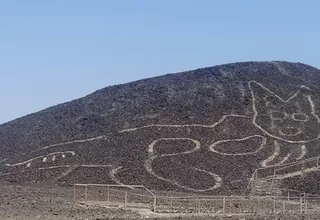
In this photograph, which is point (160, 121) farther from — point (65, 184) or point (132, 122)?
point (65, 184)

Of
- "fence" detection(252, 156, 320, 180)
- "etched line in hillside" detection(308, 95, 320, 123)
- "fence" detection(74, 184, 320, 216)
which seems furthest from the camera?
"etched line in hillside" detection(308, 95, 320, 123)

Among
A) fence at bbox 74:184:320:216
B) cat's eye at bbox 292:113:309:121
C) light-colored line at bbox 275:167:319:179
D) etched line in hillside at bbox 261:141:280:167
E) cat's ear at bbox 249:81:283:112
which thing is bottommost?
fence at bbox 74:184:320:216

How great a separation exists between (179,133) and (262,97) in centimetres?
1179

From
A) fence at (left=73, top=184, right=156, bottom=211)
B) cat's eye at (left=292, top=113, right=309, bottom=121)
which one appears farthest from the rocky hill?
fence at (left=73, top=184, right=156, bottom=211)

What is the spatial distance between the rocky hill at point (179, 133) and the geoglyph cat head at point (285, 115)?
97 mm

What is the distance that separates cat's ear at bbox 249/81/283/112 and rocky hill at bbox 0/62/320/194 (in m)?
0.10

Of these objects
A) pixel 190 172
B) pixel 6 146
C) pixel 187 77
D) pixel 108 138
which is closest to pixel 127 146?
pixel 108 138

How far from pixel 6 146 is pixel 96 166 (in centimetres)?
1149

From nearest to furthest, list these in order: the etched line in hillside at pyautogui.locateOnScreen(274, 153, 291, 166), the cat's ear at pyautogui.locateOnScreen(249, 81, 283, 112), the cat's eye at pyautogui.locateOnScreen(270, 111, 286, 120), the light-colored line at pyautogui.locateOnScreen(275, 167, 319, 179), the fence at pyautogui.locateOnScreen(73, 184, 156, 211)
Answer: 1. the fence at pyautogui.locateOnScreen(73, 184, 156, 211)
2. the light-colored line at pyautogui.locateOnScreen(275, 167, 319, 179)
3. the etched line in hillside at pyautogui.locateOnScreen(274, 153, 291, 166)
4. the cat's eye at pyautogui.locateOnScreen(270, 111, 286, 120)
5. the cat's ear at pyautogui.locateOnScreen(249, 81, 283, 112)

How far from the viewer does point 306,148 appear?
58469mm

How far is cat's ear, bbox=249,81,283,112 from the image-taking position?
215 feet

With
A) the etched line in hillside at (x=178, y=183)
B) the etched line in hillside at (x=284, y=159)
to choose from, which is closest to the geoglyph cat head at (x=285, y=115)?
the etched line in hillside at (x=284, y=159)

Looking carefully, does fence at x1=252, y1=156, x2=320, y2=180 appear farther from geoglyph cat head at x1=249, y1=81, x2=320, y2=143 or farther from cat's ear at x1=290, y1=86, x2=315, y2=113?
cat's ear at x1=290, y1=86, x2=315, y2=113

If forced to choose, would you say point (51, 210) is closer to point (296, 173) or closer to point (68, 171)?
point (68, 171)
